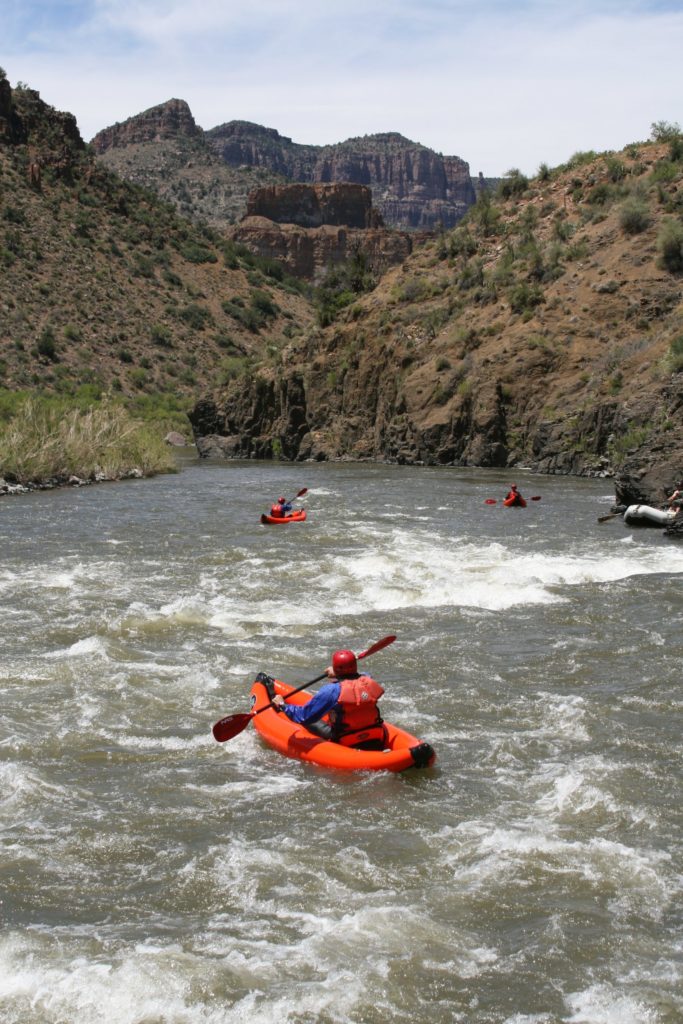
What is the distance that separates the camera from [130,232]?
7231 cm

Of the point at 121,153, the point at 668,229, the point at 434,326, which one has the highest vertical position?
the point at 121,153

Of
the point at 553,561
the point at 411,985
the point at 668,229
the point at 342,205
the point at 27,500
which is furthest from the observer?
the point at 342,205

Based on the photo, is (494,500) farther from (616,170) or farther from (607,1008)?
(616,170)

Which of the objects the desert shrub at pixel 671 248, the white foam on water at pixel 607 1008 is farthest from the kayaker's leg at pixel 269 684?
the desert shrub at pixel 671 248

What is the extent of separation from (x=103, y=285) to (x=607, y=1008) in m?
65.6

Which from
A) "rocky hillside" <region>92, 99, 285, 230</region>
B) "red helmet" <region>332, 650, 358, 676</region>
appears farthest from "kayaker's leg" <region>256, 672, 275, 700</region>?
"rocky hillside" <region>92, 99, 285, 230</region>

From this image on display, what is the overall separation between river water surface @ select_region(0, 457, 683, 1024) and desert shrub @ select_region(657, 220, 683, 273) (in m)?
20.3

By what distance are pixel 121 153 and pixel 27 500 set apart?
397ft

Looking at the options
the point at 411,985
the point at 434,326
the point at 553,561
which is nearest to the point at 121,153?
the point at 434,326

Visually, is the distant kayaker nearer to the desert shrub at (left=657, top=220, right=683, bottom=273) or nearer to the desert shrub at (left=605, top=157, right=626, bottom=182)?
the desert shrub at (left=657, top=220, right=683, bottom=273)

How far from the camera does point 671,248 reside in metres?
31.1

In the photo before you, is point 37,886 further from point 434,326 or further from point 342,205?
point 342,205

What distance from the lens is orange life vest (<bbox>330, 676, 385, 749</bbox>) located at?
7.12 metres

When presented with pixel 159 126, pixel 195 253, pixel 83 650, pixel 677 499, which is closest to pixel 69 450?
pixel 677 499
